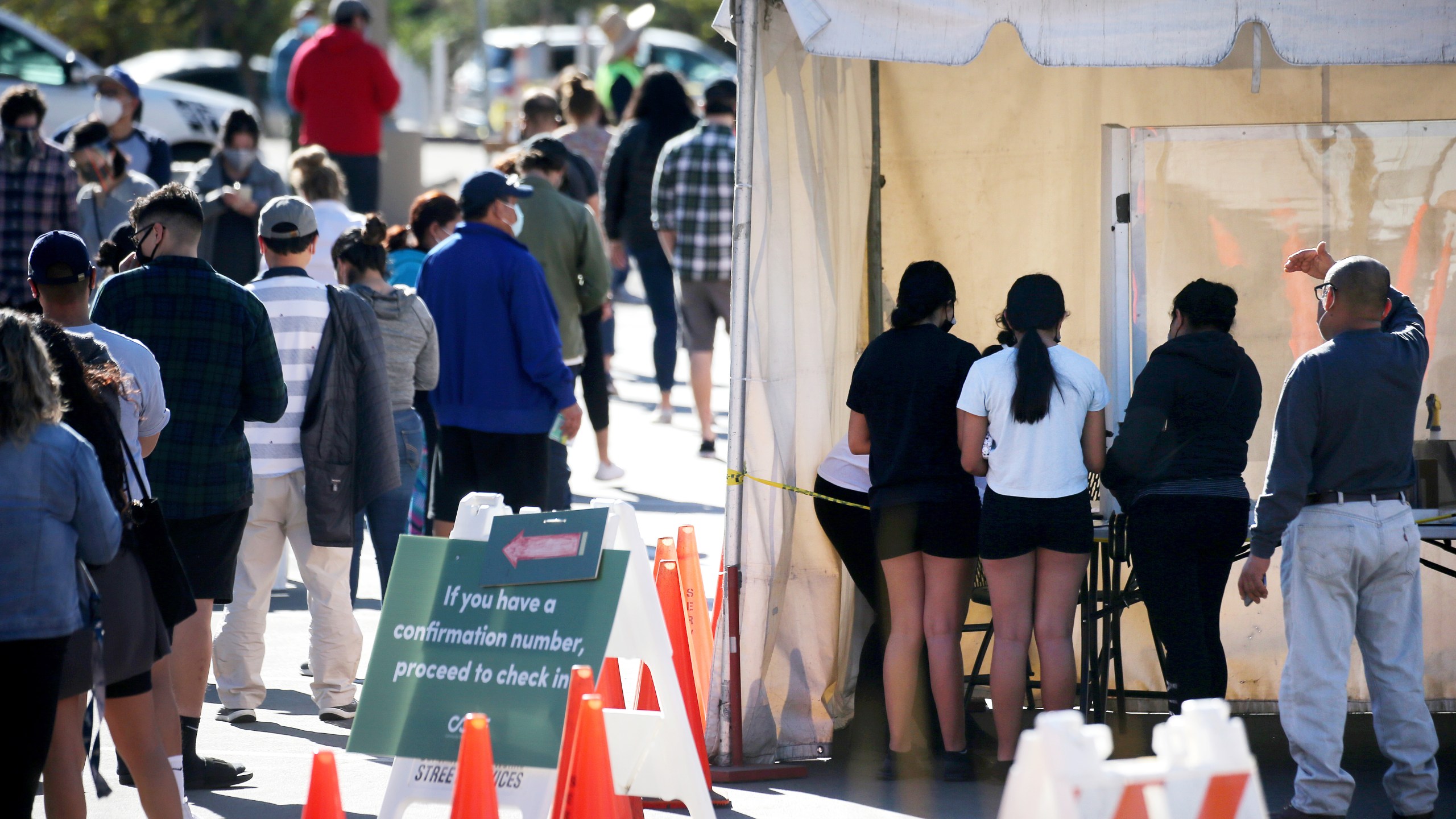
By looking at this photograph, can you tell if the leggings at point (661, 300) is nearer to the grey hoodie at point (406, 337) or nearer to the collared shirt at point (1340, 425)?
the grey hoodie at point (406, 337)

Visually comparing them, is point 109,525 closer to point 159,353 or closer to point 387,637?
point 387,637

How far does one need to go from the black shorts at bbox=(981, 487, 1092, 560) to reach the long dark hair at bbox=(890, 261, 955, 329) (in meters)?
0.66

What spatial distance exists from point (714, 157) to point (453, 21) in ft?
A: 109

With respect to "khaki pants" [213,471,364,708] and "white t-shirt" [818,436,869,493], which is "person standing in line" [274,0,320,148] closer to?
"khaki pants" [213,471,364,708]

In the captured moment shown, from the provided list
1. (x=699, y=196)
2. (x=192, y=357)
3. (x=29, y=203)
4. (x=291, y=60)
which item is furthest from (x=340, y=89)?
(x=192, y=357)

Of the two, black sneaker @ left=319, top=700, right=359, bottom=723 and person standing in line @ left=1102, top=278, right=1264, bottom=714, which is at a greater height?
person standing in line @ left=1102, top=278, right=1264, bottom=714

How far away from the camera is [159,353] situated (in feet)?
17.0

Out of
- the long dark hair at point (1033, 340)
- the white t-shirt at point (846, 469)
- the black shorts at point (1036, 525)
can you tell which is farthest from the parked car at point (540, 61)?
the black shorts at point (1036, 525)

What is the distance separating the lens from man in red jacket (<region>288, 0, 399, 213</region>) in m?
12.0

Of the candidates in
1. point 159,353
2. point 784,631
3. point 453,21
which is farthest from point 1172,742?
point 453,21

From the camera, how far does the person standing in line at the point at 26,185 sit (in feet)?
30.3

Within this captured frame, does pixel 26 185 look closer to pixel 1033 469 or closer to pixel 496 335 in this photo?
pixel 496 335

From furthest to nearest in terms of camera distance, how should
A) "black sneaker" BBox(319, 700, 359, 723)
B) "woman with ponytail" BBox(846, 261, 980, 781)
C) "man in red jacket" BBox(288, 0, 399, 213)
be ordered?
"man in red jacket" BBox(288, 0, 399, 213) → "black sneaker" BBox(319, 700, 359, 723) → "woman with ponytail" BBox(846, 261, 980, 781)

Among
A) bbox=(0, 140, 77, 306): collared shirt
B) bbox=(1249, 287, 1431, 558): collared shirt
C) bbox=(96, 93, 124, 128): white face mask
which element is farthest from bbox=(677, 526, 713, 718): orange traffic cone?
bbox=(96, 93, 124, 128): white face mask
